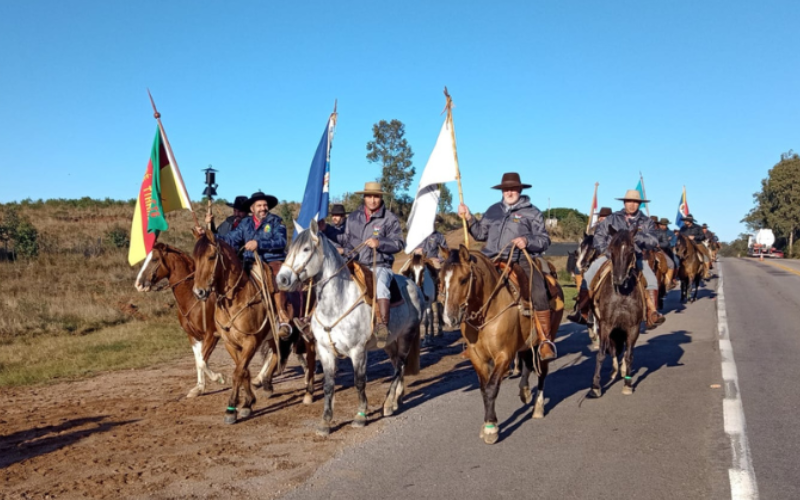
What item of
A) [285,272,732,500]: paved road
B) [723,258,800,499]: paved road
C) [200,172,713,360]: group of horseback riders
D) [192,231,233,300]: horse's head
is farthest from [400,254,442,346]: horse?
[723,258,800,499]: paved road

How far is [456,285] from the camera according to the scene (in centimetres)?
609

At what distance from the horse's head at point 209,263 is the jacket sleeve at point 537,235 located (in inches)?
147

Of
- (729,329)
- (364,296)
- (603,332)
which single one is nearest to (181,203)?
(364,296)

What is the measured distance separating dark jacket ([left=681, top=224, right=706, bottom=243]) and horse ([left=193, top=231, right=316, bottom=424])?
20902mm

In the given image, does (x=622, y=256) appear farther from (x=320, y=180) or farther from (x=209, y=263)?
(x=209, y=263)

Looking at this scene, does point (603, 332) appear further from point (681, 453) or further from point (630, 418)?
point (681, 453)

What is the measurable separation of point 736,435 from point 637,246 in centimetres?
393

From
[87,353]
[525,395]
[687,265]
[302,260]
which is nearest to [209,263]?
[302,260]

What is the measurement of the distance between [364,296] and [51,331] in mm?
11068

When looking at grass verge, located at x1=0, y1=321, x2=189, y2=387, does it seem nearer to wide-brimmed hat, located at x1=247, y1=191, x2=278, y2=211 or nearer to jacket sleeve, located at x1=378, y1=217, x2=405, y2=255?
wide-brimmed hat, located at x1=247, y1=191, x2=278, y2=211

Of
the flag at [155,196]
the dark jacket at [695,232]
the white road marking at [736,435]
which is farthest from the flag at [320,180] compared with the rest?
the dark jacket at [695,232]

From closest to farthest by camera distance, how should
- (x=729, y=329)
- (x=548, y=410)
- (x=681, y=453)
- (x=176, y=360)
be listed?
(x=681, y=453)
(x=548, y=410)
(x=176, y=360)
(x=729, y=329)

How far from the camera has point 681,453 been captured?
225 inches

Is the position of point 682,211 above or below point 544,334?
above
